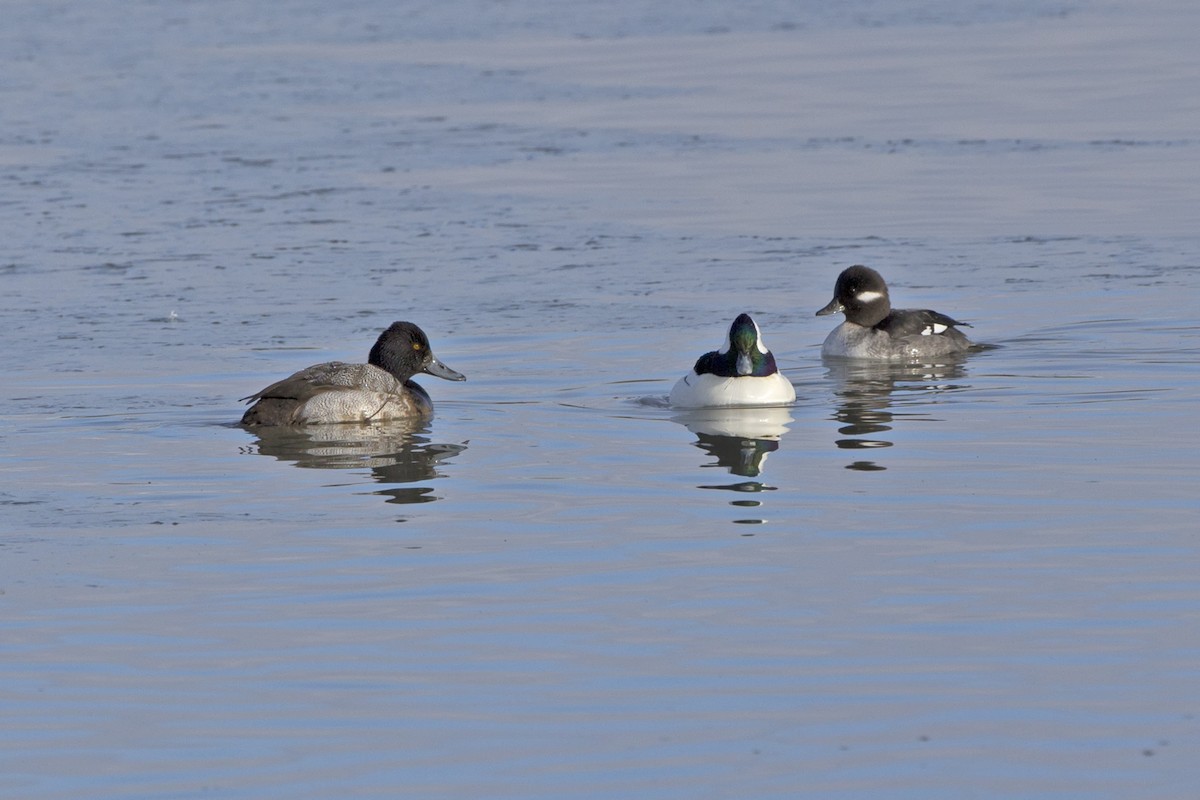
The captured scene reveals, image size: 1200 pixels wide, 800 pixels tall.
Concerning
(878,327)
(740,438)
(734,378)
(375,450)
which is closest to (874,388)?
(878,327)

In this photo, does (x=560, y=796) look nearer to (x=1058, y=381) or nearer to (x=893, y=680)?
(x=893, y=680)

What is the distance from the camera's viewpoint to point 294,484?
10859 mm

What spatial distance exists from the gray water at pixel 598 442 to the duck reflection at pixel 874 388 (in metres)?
0.07

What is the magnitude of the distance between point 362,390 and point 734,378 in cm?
232

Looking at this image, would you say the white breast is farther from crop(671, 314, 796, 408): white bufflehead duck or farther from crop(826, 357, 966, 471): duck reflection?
crop(826, 357, 966, 471): duck reflection

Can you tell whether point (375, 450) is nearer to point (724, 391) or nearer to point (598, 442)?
point (598, 442)

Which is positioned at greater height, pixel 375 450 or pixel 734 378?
pixel 734 378

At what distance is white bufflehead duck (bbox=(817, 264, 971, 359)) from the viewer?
15.1m

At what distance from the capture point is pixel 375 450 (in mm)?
12133

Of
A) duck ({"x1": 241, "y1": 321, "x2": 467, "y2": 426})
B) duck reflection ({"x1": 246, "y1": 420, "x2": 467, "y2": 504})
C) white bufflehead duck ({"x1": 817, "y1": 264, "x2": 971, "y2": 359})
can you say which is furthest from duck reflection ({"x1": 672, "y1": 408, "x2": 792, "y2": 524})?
white bufflehead duck ({"x1": 817, "y1": 264, "x2": 971, "y2": 359})

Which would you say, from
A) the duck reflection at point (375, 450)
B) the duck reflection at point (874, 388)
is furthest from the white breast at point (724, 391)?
the duck reflection at point (375, 450)

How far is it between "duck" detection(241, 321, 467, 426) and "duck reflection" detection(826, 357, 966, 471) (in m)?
2.58

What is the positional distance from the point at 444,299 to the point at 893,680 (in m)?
9.98

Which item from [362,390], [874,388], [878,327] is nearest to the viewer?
[362,390]
